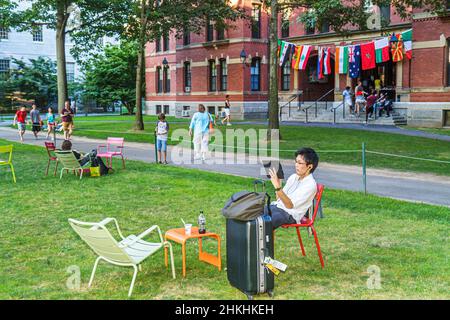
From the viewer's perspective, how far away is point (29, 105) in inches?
2115

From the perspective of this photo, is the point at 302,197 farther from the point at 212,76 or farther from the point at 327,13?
the point at 212,76

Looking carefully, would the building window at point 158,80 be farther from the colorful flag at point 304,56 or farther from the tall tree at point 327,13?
the tall tree at point 327,13

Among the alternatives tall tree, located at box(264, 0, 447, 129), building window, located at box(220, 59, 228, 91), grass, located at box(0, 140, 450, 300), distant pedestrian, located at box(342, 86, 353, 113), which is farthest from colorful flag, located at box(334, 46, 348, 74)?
grass, located at box(0, 140, 450, 300)

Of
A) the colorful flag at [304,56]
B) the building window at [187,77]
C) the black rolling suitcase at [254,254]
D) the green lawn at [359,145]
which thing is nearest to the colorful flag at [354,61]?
the colorful flag at [304,56]

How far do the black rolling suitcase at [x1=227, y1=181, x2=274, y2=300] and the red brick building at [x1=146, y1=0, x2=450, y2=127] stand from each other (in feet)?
67.6

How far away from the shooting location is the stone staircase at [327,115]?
29609mm

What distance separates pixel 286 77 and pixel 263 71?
2133 millimetres

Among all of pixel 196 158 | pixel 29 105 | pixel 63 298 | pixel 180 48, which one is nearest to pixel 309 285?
pixel 63 298

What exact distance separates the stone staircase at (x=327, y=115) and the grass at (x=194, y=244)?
18.8 meters

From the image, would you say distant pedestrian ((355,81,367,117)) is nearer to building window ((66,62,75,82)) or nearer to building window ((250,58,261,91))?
building window ((250,58,261,91))

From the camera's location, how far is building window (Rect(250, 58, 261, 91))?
129ft

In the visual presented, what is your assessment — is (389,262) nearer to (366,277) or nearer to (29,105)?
(366,277)

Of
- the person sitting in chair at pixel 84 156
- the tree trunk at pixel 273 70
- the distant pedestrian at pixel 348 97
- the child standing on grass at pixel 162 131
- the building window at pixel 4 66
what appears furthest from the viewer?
the building window at pixel 4 66

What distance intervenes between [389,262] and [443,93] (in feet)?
76.5
